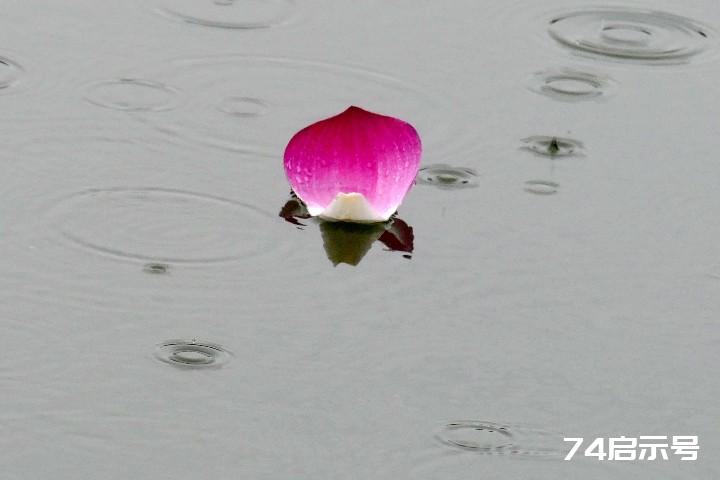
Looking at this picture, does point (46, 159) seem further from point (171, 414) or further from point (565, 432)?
point (565, 432)

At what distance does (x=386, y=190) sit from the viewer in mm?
2453

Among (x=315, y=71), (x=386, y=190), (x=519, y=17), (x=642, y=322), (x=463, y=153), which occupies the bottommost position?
(x=642, y=322)

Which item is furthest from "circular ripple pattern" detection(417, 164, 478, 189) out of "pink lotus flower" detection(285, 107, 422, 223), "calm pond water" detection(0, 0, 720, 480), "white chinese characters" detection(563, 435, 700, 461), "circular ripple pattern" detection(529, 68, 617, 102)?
"white chinese characters" detection(563, 435, 700, 461)

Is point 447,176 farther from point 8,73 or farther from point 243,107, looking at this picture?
point 8,73

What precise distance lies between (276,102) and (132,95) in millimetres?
242

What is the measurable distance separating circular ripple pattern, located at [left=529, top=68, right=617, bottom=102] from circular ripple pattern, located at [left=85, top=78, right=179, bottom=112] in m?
0.65

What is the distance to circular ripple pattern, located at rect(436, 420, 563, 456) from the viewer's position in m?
1.91

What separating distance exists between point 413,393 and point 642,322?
0.39 meters

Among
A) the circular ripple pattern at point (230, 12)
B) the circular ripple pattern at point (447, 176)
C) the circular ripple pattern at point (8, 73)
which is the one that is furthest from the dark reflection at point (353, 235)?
the circular ripple pattern at point (230, 12)

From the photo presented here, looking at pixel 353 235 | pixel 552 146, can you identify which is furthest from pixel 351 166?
pixel 552 146

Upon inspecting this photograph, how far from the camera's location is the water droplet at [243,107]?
285cm

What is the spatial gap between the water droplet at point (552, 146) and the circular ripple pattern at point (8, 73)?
863mm

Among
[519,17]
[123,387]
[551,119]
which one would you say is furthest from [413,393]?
[519,17]

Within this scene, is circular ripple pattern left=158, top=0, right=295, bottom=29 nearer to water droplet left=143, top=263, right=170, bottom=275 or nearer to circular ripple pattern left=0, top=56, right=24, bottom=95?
circular ripple pattern left=0, top=56, right=24, bottom=95
